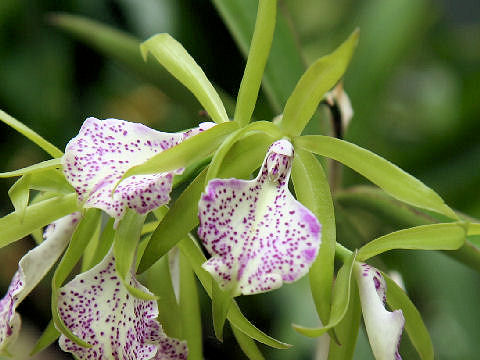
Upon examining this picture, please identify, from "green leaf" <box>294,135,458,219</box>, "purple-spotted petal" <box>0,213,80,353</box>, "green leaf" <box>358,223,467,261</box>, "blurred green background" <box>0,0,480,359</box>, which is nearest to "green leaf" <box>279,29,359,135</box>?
"green leaf" <box>294,135,458,219</box>

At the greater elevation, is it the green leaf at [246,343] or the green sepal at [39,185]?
the green sepal at [39,185]

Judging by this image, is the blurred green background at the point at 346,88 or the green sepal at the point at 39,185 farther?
the blurred green background at the point at 346,88

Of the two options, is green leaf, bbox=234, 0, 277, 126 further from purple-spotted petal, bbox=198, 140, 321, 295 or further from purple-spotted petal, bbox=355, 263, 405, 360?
purple-spotted petal, bbox=355, 263, 405, 360

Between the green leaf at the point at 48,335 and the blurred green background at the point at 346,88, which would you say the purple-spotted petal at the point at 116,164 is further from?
the blurred green background at the point at 346,88

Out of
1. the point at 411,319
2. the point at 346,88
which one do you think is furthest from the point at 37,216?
the point at 346,88

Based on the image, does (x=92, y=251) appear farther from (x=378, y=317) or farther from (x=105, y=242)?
(x=378, y=317)

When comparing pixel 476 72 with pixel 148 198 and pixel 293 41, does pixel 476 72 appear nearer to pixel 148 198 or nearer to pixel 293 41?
pixel 293 41

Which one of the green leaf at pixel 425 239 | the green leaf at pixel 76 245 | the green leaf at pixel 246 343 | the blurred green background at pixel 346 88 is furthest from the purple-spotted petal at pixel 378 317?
the blurred green background at pixel 346 88
